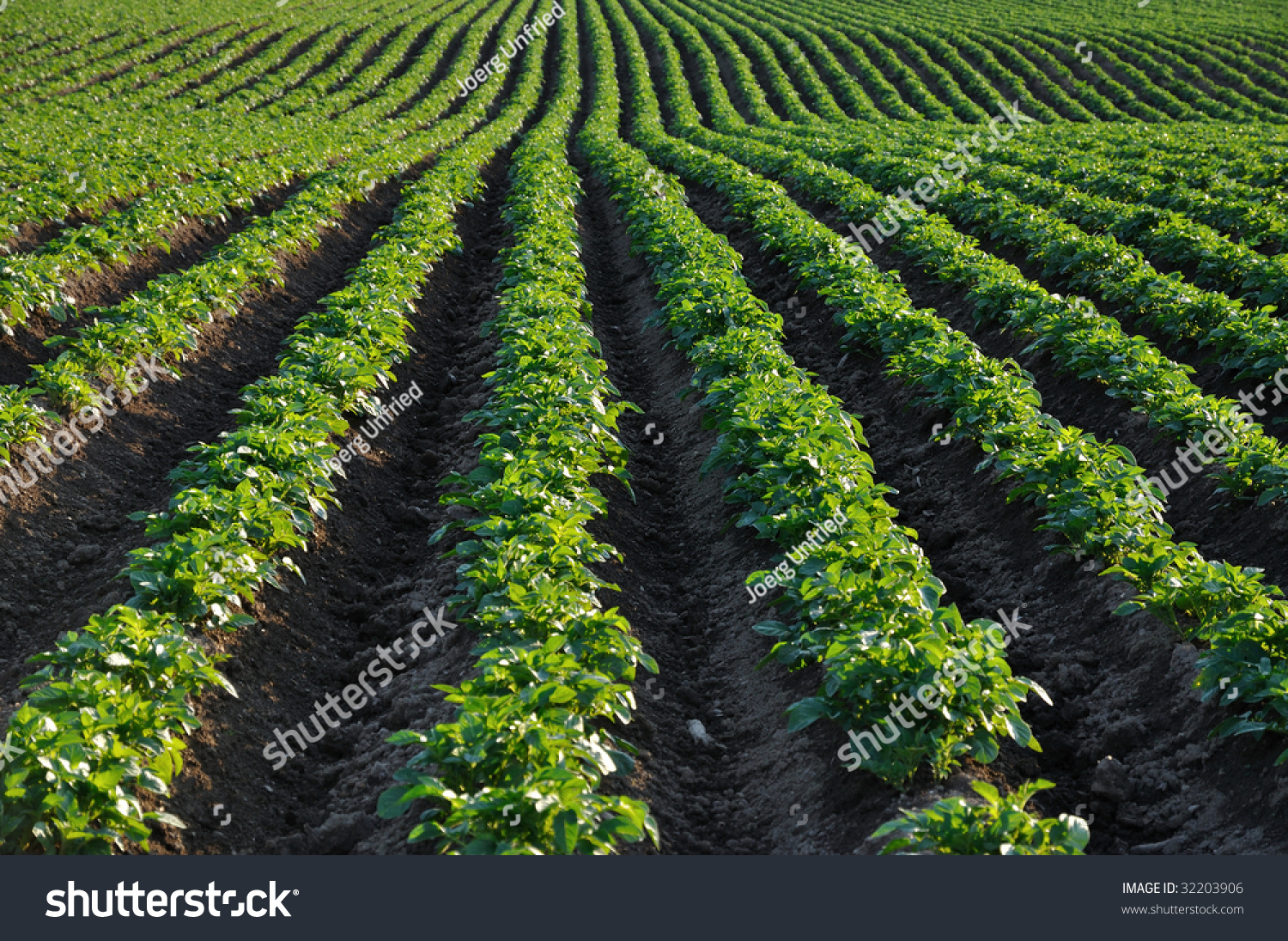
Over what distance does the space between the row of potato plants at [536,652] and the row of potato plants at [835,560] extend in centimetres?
100

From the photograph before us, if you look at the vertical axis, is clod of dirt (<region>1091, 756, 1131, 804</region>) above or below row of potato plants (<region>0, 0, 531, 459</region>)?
below

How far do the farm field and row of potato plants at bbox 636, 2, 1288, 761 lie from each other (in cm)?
4

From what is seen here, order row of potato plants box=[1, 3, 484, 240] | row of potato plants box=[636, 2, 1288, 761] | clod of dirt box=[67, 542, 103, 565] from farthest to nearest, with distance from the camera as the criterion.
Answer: row of potato plants box=[1, 3, 484, 240] → clod of dirt box=[67, 542, 103, 565] → row of potato plants box=[636, 2, 1288, 761]

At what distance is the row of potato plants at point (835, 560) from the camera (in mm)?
4203

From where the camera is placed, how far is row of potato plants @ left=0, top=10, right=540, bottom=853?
3.62 metres

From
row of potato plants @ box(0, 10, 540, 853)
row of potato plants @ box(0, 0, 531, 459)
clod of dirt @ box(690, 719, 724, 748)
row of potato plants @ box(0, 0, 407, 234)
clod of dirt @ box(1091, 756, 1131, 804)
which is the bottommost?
clod of dirt @ box(1091, 756, 1131, 804)

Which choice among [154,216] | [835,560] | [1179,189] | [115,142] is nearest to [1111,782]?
[835,560]

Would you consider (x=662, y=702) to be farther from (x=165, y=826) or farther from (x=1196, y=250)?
(x=1196, y=250)

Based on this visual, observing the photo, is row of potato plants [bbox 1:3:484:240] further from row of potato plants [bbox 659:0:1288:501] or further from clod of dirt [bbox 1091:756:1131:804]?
clod of dirt [bbox 1091:756:1131:804]

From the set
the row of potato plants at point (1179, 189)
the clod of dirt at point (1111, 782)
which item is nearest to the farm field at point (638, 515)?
the clod of dirt at point (1111, 782)

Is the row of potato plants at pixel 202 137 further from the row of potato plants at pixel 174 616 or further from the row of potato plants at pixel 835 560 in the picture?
the row of potato plants at pixel 835 560

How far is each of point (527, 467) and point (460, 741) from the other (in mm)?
2712

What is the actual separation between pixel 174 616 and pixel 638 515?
3836 mm

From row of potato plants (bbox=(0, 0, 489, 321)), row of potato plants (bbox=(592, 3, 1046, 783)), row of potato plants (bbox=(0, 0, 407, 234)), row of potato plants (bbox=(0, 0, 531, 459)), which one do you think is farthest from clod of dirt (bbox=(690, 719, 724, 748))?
row of potato plants (bbox=(0, 0, 407, 234))
